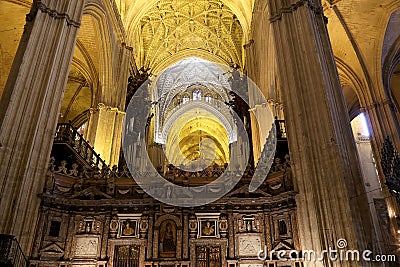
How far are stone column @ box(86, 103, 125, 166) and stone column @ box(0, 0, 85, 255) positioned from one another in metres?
5.24

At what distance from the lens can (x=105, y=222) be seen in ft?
25.2

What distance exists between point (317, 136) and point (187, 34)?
59.5 feet

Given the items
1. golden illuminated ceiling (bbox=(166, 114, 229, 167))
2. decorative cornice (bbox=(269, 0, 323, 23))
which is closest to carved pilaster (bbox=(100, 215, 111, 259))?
decorative cornice (bbox=(269, 0, 323, 23))

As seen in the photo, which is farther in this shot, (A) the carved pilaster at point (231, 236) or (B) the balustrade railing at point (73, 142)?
(B) the balustrade railing at point (73, 142)

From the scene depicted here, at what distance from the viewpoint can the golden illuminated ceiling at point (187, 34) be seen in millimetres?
21484

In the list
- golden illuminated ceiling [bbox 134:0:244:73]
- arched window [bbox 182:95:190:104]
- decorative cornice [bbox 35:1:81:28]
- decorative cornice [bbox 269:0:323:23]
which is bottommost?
decorative cornice [bbox 35:1:81:28]

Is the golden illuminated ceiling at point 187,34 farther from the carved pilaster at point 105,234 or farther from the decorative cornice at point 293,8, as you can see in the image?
the carved pilaster at point 105,234

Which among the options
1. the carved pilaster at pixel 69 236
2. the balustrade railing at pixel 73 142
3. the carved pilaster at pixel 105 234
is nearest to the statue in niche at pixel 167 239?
the carved pilaster at pixel 105 234

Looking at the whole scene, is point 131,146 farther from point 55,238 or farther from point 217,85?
point 217,85

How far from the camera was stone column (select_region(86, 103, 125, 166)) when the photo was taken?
13.5m

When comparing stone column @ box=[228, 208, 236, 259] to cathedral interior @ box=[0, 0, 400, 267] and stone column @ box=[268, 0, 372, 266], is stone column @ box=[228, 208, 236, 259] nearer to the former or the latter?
cathedral interior @ box=[0, 0, 400, 267]

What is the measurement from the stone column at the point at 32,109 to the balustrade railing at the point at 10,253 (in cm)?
42

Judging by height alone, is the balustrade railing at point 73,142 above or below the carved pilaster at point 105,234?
above

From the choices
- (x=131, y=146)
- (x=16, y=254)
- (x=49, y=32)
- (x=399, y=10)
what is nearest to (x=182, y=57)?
(x=131, y=146)
